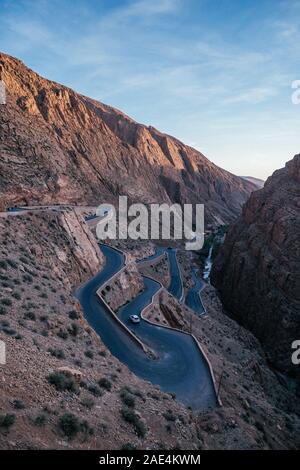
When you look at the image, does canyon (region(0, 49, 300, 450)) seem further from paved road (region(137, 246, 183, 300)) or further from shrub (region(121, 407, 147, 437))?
paved road (region(137, 246, 183, 300))

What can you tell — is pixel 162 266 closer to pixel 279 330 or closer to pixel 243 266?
pixel 243 266

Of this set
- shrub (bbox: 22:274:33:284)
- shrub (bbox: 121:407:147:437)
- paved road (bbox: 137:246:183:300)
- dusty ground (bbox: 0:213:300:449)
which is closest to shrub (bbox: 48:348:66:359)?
dusty ground (bbox: 0:213:300:449)

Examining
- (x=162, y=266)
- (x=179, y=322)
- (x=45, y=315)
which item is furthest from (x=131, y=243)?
(x=45, y=315)

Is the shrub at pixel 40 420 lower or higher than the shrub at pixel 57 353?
lower

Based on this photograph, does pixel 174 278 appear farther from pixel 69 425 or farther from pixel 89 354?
pixel 69 425

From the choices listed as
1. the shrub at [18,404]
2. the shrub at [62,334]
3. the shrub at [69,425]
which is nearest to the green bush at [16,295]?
the shrub at [62,334]

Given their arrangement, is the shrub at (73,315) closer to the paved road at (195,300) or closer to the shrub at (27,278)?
the shrub at (27,278)
